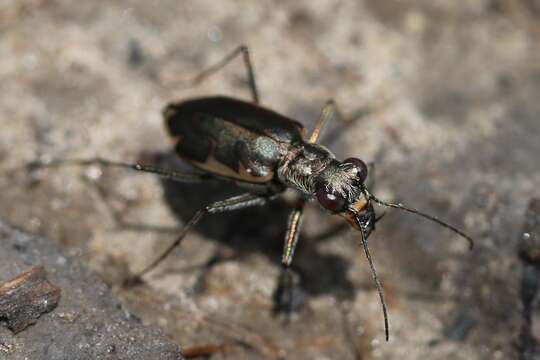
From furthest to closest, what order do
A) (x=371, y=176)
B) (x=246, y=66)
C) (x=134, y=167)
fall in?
(x=246, y=66) → (x=371, y=176) → (x=134, y=167)

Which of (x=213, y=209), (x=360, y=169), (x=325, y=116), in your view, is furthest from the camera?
(x=325, y=116)

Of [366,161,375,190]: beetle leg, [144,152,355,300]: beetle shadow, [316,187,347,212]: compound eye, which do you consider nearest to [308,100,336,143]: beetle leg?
[366,161,375,190]: beetle leg

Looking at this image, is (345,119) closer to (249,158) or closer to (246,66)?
(246,66)

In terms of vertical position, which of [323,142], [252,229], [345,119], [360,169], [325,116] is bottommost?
[252,229]

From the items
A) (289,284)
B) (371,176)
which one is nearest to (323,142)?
(371,176)

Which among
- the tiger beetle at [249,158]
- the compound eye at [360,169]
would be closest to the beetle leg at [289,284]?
the tiger beetle at [249,158]

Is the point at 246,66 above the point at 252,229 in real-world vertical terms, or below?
above

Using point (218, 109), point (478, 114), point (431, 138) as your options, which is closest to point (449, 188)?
point (431, 138)

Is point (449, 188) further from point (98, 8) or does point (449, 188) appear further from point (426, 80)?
point (98, 8)
